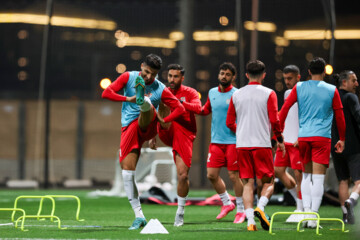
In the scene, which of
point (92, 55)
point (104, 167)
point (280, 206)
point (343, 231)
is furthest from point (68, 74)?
point (343, 231)

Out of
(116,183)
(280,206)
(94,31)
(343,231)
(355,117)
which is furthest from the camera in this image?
(94,31)

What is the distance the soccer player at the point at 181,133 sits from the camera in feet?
25.1

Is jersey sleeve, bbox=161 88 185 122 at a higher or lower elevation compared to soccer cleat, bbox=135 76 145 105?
lower

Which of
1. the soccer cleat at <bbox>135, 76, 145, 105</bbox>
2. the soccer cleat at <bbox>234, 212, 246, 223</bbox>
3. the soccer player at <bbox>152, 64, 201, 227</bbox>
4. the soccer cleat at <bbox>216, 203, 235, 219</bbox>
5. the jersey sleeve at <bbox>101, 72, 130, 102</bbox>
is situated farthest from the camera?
the soccer cleat at <bbox>216, 203, 235, 219</bbox>

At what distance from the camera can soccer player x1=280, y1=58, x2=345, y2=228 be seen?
7105 millimetres

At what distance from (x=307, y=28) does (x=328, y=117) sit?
29.1 ft

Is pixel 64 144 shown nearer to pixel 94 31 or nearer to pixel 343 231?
pixel 94 31

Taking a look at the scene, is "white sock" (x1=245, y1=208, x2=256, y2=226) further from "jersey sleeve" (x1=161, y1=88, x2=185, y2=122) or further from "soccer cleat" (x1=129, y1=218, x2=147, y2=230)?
"jersey sleeve" (x1=161, y1=88, x2=185, y2=122)

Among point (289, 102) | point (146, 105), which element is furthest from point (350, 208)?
point (146, 105)

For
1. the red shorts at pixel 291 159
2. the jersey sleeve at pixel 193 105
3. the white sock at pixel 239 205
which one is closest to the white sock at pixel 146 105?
the jersey sleeve at pixel 193 105

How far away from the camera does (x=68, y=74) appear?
15.8 meters

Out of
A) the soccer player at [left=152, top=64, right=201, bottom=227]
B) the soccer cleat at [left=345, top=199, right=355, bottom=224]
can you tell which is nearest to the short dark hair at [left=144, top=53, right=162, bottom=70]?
the soccer player at [left=152, top=64, right=201, bottom=227]

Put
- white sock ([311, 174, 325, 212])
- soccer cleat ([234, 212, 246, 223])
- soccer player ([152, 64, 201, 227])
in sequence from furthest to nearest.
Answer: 1. soccer cleat ([234, 212, 246, 223])
2. soccer player ([152, 64, 201, 227])
3. white sock ([311, 174, 325, 212])

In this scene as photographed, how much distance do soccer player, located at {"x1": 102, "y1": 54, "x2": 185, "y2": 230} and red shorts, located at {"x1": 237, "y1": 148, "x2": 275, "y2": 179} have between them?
0.80m
